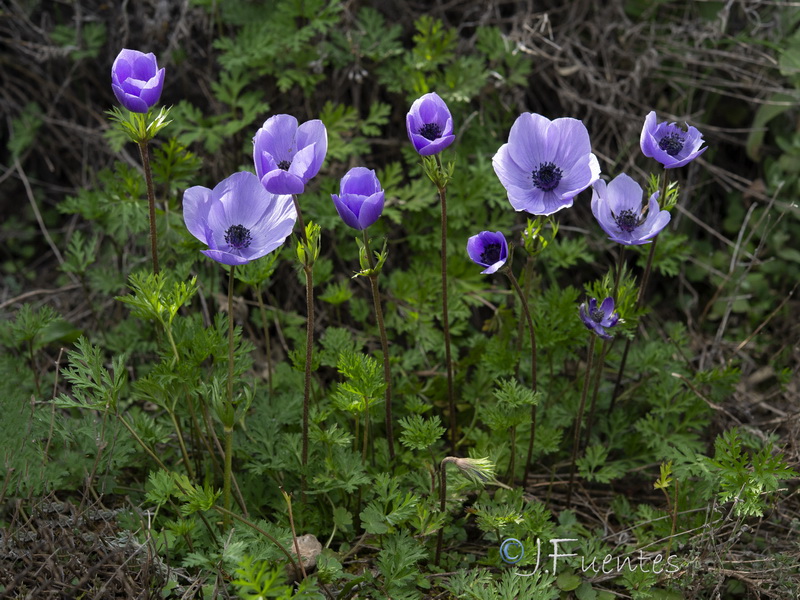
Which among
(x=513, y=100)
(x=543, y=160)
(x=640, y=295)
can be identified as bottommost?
(x=640, y=295)

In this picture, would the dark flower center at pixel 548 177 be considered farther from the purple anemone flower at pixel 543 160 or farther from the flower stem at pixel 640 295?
the flower stem at pixel 640 295

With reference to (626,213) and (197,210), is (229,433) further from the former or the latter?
(626,213)

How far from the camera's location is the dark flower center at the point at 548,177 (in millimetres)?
2227

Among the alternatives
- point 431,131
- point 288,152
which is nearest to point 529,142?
point 431,131

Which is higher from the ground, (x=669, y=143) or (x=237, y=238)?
(x=669, y=143)

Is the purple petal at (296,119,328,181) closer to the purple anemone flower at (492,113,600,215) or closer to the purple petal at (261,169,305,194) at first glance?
the purple petal at (261,169,305,194)

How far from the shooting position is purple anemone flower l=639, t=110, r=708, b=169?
214 cm

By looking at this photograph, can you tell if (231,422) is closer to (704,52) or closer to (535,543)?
(535,543)

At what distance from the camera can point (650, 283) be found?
374 cm

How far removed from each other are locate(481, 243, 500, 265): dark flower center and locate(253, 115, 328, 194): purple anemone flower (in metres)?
0.52

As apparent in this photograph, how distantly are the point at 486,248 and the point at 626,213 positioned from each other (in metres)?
0.47

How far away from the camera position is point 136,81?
6.48ft

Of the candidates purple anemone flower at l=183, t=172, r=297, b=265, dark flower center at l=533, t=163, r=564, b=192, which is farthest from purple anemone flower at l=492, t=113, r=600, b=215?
purple anemone flower at l=183, t=172, r=297, b=265

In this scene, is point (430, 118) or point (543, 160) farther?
point (543, 160)
